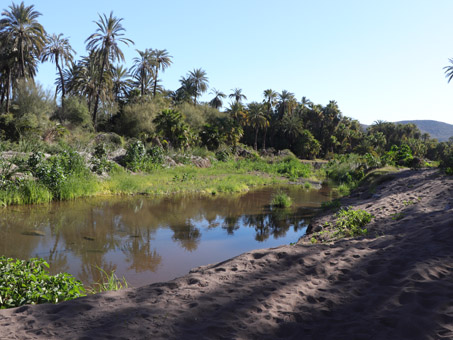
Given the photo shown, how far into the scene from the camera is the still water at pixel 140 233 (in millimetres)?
7148

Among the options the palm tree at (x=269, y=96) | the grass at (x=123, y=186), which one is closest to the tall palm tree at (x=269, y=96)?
the palm tree at (x=269, y=96)

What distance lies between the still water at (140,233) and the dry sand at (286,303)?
2.74 meters

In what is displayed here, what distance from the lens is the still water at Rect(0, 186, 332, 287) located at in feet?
23.5

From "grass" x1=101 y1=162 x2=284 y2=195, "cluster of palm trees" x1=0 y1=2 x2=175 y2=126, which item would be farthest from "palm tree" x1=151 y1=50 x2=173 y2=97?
"grass" x1=101 y1=162 x2=284 y2=195

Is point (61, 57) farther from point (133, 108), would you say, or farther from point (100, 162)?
point (100, 162)

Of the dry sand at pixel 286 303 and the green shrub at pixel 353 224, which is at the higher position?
the green shrub at pixel 353 224

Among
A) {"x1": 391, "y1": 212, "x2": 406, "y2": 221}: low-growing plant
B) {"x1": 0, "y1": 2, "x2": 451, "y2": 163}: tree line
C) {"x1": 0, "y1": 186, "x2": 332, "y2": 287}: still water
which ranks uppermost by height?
{"x1": 0, "y1": 2, "x2": 451, "y2": 163}: tree line

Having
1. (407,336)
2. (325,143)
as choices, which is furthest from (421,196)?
(325,143)

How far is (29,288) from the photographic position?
3857 millimetres

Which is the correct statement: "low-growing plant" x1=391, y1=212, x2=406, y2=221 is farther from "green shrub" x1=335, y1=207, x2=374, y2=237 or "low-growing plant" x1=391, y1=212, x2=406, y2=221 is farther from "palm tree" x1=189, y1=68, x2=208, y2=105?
"palm tree" x1=189, y1=68, x2=208, y2=105

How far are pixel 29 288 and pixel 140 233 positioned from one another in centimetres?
579

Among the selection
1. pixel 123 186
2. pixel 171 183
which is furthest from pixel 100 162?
pixel 171 183

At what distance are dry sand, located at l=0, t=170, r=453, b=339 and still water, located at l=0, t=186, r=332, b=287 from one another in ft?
8.99

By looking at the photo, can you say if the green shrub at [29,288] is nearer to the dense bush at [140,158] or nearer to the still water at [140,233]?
the still water at [140,233]
